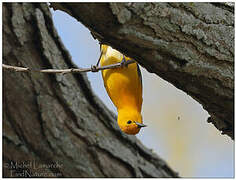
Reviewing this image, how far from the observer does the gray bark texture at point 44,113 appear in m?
3.33

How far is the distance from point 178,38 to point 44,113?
176cm

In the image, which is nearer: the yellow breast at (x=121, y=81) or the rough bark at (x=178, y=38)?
the rough bark at (x=178, y=38)

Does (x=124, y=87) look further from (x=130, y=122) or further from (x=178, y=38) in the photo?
(x=178, y=38)

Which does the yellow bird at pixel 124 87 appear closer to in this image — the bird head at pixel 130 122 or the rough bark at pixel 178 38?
the bird head at pixel 130 122

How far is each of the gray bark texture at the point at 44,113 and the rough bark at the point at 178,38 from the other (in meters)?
1.48

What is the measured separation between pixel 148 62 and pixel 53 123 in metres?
1.64

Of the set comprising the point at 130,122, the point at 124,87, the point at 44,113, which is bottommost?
the point at 130,122

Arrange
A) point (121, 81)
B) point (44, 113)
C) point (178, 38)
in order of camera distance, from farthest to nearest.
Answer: point (44, 113) → point (121, 81) → point (178, 38)

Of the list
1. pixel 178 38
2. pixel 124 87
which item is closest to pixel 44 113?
pixel 124 87

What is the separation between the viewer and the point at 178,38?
2010mm

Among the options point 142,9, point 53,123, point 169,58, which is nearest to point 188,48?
point 169,58

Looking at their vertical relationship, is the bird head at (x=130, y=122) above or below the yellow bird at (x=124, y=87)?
below

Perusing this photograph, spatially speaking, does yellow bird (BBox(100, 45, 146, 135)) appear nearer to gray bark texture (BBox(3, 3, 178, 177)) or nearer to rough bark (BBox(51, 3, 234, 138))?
gray bark texture (BBox(3, 3, 178, 177))

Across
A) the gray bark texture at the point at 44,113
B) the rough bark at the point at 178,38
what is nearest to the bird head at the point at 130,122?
the gray bark texture at the point at 44,113
